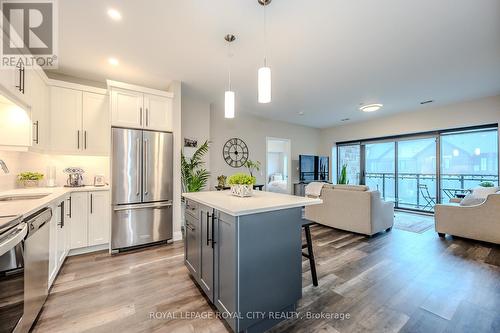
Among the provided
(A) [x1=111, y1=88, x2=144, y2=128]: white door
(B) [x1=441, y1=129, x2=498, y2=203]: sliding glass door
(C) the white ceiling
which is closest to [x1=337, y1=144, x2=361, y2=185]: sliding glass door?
(B) [x1=441, y1=129, x2=498, y2=203]: sliding glass door

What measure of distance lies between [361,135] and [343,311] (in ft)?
19.4

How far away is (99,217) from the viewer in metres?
2.99

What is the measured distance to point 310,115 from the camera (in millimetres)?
5898

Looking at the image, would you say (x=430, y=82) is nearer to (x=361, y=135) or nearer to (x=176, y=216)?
(x=361, y=135)

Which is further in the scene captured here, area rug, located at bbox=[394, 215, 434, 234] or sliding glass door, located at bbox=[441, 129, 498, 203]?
sliding glass door, located at bbox=[441, 129, 498, 203]

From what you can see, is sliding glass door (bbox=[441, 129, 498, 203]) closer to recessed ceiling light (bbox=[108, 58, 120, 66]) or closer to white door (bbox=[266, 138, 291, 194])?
white door (bbox=[266, 138, 291, 194])

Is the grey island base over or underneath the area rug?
over

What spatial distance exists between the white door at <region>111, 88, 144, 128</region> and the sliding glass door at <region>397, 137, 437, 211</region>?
6.67 metres

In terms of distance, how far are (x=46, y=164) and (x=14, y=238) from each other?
8.54 ft

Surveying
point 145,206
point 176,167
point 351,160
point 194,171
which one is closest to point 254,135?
point 194,171

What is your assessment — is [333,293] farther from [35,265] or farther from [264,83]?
[35,265]

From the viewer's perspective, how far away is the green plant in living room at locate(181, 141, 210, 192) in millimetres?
3984

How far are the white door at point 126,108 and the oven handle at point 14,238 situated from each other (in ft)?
6.73

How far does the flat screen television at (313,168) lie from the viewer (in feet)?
21.8
